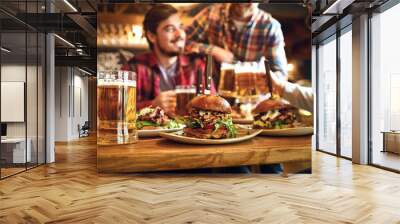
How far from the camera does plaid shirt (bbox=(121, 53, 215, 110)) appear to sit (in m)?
6.12

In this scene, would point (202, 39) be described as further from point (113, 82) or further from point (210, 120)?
point (113, 82)

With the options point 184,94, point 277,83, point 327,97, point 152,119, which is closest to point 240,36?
point 277,83

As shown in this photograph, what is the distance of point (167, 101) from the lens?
20.1ft

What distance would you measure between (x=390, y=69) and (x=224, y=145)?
336 cm

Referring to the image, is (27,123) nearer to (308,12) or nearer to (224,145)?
(224,145)

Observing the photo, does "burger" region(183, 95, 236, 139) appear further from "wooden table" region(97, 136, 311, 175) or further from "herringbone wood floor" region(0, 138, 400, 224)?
"herringbone wood floor" region(0, 138, 400, 224)

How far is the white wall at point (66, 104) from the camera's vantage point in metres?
14.6

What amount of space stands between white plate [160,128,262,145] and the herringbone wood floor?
562 mm

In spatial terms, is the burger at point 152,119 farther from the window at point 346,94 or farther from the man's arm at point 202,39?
the window at point 346,94

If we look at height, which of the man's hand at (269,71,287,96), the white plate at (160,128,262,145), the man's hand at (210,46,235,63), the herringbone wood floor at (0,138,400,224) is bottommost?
the herringbone wood floor at (0,138,400,224)

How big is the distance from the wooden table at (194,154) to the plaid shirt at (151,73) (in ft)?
2.43

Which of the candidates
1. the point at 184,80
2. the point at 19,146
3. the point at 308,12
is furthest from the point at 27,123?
the point at 308,12

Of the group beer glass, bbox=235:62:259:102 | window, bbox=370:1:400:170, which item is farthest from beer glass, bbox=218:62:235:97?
window, bbox=370:1:400:170

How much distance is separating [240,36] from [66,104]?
10391 millimetres
